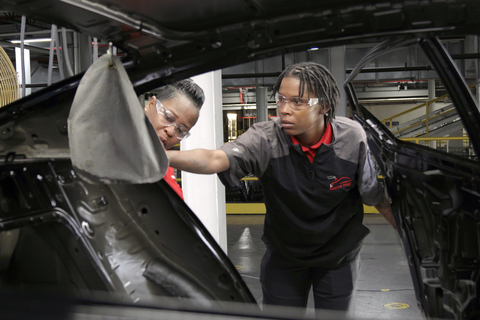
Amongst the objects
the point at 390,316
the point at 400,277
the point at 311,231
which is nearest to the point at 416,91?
the point at 400,277

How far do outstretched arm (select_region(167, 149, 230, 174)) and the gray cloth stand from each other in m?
0.53

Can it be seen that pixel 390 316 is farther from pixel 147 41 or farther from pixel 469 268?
pixel 147 41

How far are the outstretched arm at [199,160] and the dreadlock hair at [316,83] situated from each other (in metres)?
0.41

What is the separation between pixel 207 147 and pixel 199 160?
5.48ft

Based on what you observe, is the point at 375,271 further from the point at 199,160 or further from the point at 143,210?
the point at 143,210

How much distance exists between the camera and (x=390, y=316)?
3465 millimetres

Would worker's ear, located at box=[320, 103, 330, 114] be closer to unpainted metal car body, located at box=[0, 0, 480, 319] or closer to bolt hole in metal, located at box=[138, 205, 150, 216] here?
unpainted metal car body, located at box=[0, 0, 480, 319]

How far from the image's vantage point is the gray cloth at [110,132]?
0.98 metres

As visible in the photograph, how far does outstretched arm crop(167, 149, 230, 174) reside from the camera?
159 cm

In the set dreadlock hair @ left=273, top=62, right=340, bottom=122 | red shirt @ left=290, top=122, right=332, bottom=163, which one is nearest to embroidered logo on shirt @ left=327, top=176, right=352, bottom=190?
red shirt @ left=290, top=122, right=332, bottom=163

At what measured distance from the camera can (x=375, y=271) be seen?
4.70 meters

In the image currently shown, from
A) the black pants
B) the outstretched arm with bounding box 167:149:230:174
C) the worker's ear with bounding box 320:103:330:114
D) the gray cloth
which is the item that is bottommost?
the black pants

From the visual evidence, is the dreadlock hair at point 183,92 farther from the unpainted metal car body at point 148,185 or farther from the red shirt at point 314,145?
the unpainted metal car body at point 148,185

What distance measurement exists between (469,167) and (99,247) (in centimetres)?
105
